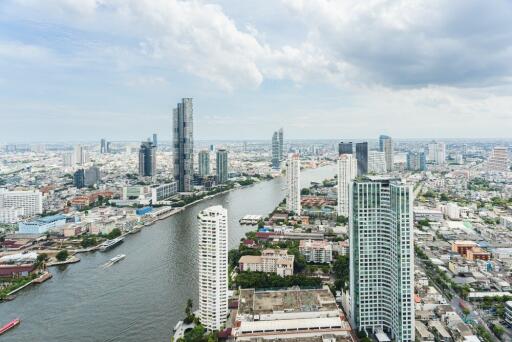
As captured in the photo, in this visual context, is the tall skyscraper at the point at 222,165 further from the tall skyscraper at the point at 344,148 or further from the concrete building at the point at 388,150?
the concrete building at the point at 388,150

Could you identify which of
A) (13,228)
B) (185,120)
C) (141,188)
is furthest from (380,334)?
(185,120)

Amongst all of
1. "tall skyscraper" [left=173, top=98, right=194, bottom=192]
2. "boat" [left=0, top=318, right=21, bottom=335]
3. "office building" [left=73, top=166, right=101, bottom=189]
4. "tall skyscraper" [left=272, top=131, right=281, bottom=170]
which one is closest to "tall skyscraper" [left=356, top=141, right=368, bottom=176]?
"tall skyscraper" [left=173, top=98, right=194, bottom=192]

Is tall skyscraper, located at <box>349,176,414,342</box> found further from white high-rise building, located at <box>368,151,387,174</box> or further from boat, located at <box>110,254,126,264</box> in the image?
white high-rise building, located at <box>368,151,387,174</box>

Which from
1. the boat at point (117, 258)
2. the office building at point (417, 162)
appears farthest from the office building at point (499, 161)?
the boat at point (117, 258)

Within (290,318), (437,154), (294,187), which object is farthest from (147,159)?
(437,154)

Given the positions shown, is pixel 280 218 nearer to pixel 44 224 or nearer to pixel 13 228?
Result: pixel 44 224

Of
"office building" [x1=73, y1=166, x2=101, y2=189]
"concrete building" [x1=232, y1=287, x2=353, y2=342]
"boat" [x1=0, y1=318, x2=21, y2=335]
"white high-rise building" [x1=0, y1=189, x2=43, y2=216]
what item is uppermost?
"office building" [x1=73, y1=166, x2=101, y2=189]
